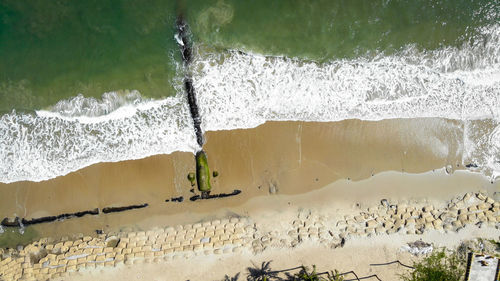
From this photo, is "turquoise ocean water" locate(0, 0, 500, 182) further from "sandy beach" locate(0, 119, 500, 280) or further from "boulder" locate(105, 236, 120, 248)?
"boulder" locate(105, 236, 120, 248)

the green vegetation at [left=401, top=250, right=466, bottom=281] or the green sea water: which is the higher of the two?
the green sea water

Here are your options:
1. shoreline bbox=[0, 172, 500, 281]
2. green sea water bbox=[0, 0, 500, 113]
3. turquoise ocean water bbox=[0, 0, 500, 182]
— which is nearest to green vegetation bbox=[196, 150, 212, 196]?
turquoise ocean water bbox=[0, 0, 500, 182]

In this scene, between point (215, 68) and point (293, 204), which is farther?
point (215, 68)

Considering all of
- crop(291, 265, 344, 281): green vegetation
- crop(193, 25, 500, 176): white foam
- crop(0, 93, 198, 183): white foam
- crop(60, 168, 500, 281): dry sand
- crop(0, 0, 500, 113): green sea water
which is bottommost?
crop(291, 265, 344, 281): green vegetation

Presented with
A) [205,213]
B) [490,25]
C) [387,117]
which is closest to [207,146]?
[205,213]

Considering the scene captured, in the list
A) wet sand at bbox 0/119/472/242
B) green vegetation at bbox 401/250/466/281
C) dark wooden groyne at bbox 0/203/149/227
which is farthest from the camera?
dark wooden groyne at bbox 0/203/149/227

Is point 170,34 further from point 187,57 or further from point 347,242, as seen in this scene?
point 347,242

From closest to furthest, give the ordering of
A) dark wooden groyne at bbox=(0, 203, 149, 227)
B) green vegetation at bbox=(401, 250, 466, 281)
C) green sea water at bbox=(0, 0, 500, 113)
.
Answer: green vegetation at bbox=(401, 250, 466, 281) < dark wooden groyne at bbox=(0, 203, 149, 227) < green sea water at bbox=(0, 0, 500, 113)

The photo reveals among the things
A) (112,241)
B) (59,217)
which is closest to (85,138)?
(59,217)
